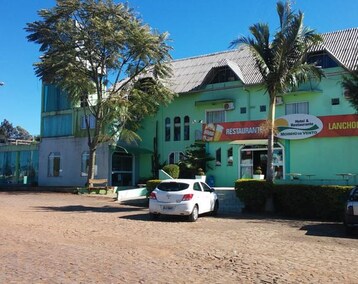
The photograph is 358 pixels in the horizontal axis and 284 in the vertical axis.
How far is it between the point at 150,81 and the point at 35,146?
13978 mm

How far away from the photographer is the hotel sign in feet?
84.6

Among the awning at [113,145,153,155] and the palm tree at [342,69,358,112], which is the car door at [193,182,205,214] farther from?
the awning at [113,145,153,155]

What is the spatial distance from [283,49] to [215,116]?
13.1 m

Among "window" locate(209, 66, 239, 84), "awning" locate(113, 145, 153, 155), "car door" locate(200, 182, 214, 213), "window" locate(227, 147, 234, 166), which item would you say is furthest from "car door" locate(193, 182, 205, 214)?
"awning" locate(113, 145, 153, 155)

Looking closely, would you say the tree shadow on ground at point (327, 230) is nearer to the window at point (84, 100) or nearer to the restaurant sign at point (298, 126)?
the restaurant sign at point (298, 126)

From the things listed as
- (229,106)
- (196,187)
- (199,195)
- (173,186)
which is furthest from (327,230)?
(229,106)

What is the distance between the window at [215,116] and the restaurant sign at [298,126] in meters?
4.85

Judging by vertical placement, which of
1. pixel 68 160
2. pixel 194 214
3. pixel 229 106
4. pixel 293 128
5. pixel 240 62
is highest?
pixel 240 62

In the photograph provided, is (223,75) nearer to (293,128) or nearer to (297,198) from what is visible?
(293,128)

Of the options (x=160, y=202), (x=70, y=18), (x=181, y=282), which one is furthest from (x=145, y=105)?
(x=181, y=282)

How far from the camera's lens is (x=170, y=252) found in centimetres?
966

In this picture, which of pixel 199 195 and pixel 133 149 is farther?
pixel 133 149

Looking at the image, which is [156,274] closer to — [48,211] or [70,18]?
[48,211]

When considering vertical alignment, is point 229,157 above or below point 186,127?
below
